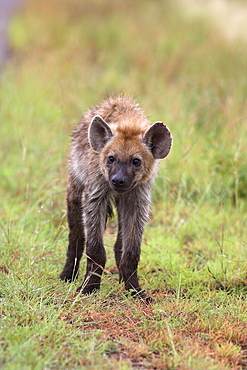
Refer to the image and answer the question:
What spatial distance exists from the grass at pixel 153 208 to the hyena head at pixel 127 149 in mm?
838

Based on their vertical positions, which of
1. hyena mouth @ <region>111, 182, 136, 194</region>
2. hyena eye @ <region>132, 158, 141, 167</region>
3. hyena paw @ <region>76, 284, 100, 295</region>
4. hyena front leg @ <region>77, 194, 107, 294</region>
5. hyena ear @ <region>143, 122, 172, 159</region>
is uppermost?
hyena ear @ <region>143, 122, 172, 159</region>

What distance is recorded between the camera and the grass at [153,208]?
3281 millimetres

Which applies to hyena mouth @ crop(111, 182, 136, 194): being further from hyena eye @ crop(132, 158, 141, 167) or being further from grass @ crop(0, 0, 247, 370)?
grass @ crop(0, 0, 247, 370)

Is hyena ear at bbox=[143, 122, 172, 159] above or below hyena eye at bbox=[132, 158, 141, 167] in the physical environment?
above

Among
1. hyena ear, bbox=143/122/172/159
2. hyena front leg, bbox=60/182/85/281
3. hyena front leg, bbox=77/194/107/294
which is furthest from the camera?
hyena front leg, bbox=60/182/85/281

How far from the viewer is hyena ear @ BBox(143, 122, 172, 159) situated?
4.20 metres

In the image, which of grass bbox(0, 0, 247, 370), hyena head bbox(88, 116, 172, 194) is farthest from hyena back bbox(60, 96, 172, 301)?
grass bbox(0, 0, 247, 370)

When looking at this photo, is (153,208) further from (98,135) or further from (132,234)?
(98,135)

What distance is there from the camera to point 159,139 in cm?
422

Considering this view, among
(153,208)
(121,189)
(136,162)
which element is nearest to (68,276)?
(121,189)

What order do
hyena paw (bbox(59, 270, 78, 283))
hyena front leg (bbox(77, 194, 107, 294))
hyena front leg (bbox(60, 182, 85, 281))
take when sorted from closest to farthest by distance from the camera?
hyena front leg (bbox(77, 194, 107, 294)) < hyena paw (bbox(59, 270, 78, 283)) < hyena front leg (bbox(60, 182, 85, 281))

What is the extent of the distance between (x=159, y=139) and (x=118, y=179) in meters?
0.50

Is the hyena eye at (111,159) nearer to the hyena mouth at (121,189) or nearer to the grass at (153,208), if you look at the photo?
the hyena mouth at (121,189)

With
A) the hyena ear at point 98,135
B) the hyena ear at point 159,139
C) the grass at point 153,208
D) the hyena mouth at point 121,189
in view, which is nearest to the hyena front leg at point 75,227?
the grass at point 153,208
